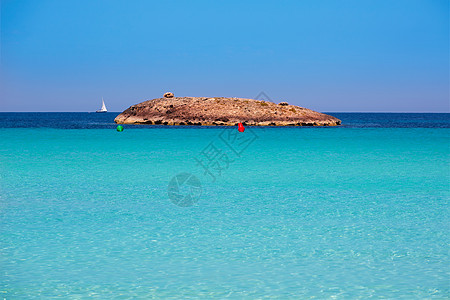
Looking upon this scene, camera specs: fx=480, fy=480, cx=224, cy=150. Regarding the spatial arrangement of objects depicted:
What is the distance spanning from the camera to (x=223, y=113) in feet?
325

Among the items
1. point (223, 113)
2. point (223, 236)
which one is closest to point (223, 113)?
point (223, 113)

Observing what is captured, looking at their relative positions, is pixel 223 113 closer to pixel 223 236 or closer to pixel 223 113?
pixel 223 113

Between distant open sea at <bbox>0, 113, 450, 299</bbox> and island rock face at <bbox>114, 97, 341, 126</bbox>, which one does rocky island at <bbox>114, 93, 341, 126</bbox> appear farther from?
distant open sea at <bbox>0, 113, 450, 299</bbox>

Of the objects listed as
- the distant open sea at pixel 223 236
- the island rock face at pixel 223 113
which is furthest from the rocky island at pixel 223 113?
the distant open sea at pixel 223 236

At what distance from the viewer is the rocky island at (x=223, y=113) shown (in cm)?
9825

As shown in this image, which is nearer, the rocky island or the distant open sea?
the distant open sea

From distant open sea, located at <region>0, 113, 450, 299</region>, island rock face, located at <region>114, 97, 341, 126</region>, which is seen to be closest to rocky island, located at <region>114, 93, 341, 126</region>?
island rock face, located at <region>114, 97, 341, 126</region>

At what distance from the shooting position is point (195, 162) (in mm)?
27703

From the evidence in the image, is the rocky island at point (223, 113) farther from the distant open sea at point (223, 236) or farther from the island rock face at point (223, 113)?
the distant open sea at point (223, 236)

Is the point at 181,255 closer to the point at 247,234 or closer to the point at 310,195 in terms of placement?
the point at 247,234

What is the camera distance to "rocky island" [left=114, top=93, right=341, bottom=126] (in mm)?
98250

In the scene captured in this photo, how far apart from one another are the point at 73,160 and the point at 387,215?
20.1 metres

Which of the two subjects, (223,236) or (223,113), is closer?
(223,236)

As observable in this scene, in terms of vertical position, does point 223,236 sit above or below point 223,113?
below
